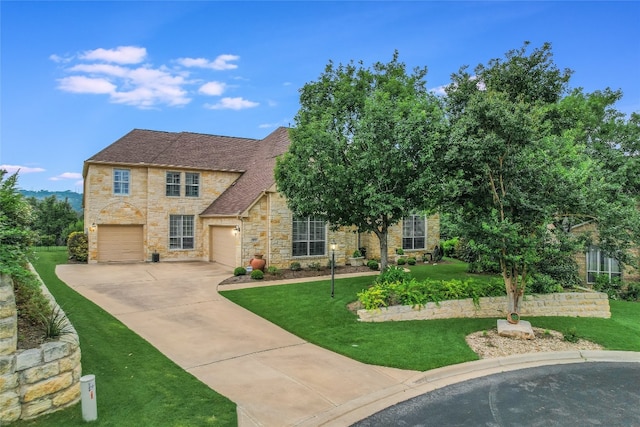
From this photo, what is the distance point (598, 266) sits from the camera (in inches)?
731

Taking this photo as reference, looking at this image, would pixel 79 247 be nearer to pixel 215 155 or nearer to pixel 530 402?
pixel 215 155

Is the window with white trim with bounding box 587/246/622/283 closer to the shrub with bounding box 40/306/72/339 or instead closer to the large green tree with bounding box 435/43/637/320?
the large green tree with bounding box 435/43/637/320

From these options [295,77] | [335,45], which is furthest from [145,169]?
[335,45]

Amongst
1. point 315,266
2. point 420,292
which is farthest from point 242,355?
point 315,266

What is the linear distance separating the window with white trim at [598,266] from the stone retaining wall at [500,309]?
24.1 ft

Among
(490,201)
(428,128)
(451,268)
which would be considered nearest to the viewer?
(490,201)

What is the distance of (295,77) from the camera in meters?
18.7

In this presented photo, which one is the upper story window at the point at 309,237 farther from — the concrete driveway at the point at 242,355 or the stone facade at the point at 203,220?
the concrete driveway at the point at 242,355

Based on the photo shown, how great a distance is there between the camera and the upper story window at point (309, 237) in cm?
1961

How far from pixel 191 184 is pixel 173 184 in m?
1.09

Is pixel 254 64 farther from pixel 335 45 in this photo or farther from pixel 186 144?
pixel 186 144

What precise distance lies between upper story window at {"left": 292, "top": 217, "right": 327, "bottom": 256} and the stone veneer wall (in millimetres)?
14479

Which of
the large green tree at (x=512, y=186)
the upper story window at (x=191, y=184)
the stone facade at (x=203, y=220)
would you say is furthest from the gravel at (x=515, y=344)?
the upper story window at (x=191, y=184)

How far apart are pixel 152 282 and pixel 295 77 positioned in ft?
39.6
